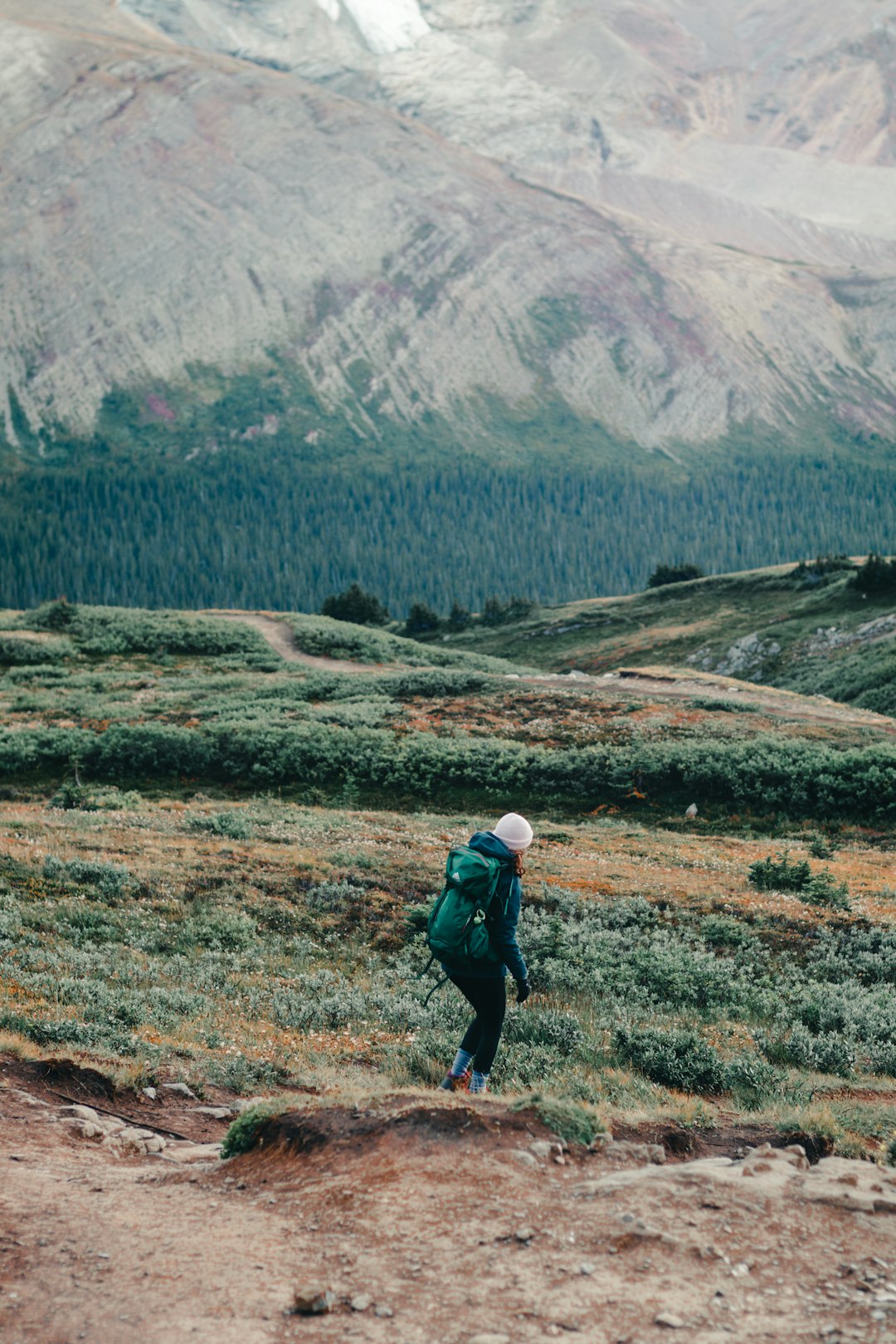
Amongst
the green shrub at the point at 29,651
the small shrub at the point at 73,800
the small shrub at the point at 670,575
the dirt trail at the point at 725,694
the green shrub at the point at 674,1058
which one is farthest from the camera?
the small shrub at the point at 670,575

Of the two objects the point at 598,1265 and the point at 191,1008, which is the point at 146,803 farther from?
the point at 598,1265

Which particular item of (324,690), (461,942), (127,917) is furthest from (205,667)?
(461,942)

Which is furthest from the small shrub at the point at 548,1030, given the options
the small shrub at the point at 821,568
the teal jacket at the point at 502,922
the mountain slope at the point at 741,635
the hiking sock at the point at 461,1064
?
the small shrub at the point at 821,568

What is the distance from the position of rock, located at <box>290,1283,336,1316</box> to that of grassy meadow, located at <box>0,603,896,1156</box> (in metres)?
4.82

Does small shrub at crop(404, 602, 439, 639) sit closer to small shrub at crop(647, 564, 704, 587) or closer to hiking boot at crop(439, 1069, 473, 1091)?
small shrub at crop(647, 564, 704, 587)

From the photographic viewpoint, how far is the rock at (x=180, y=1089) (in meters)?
12.1

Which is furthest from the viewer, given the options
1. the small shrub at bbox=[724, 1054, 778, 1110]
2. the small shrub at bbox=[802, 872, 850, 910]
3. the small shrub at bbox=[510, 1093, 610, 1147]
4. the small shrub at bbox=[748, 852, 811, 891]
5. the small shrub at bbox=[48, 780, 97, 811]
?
the small shrub at bbox=[48, 780, 97, 811]

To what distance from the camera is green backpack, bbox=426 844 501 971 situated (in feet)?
35.8

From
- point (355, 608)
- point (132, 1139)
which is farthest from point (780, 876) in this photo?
point (355, 608)

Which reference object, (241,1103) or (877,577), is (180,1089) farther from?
(877,577)

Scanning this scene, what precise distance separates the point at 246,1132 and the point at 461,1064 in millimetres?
2882

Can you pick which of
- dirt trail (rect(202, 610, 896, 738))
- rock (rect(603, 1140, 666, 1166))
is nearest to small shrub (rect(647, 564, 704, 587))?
dirt trail (rect(202, 610, 896, 738))

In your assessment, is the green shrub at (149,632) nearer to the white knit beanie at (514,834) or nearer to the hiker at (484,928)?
the hiker at (484,928)

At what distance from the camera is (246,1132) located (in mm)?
9805
